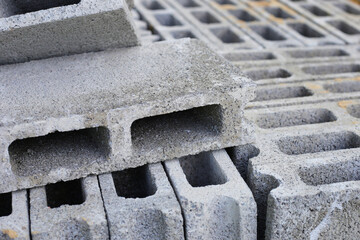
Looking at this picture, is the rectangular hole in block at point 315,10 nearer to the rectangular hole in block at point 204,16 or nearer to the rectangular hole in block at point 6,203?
the rectangular hole in block at point 204,16

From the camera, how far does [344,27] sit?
11.7 feet

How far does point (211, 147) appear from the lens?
5.97 ft

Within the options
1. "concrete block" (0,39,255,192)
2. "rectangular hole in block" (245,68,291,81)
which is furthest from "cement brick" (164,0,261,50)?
"concrete block" (0,39,255,192)

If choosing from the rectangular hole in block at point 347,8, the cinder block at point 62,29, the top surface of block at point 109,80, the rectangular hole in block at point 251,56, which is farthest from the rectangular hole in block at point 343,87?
the rectangular hole in block at point 347,8

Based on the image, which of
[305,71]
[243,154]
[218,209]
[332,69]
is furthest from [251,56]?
[218,209]

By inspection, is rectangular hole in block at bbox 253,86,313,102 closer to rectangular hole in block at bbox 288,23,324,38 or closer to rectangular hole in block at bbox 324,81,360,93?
rectangular hole in block at bbox 324,81,360,93

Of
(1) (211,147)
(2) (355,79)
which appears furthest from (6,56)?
(2) (355,79)

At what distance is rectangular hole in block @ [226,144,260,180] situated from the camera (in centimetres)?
188

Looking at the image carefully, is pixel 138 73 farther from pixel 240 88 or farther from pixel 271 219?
pixel 271 219

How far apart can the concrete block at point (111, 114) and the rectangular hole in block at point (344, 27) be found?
5.70 ft

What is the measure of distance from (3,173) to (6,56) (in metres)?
0.60

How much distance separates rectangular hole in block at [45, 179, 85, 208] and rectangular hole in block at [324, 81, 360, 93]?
127 cm

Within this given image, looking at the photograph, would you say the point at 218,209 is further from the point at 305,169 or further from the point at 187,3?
the point at 187,3

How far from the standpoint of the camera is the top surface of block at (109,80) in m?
1.69
